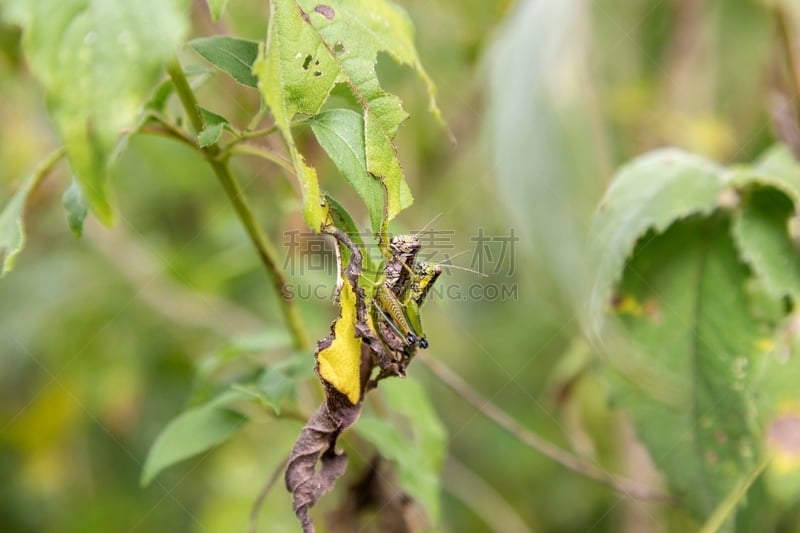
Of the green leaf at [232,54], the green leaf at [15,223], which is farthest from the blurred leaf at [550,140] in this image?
the green leaf at [15,223]

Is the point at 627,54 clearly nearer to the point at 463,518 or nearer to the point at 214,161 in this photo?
the point at 463,518

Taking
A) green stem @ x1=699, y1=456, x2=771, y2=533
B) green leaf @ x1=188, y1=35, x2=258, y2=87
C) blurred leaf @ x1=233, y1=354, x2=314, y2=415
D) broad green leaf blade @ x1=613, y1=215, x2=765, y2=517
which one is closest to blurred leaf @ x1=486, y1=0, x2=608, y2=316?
broad green leaf blade @ x1=613, y1=215, x2=765, y2=517

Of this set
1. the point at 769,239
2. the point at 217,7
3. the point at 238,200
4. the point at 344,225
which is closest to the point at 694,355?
the point at 769,239

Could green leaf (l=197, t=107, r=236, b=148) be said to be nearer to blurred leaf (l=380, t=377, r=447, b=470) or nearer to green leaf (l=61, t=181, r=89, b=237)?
green leaf (l=61, t=181, r=89, b=237)

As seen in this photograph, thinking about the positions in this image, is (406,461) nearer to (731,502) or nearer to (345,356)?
(345,356)

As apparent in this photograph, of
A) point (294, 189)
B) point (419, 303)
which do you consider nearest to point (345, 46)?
point (419, 303)

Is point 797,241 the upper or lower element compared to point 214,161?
lower
